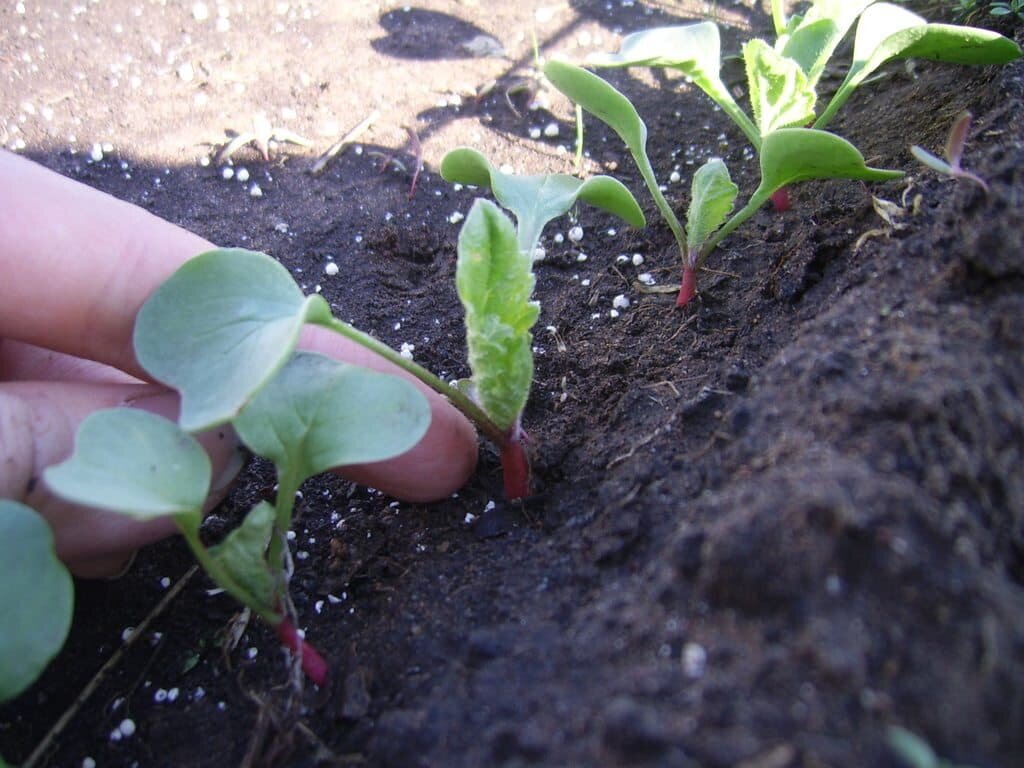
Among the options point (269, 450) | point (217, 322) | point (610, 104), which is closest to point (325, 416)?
point (269, 450)

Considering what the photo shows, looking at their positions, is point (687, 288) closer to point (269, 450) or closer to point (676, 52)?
point (676, 52)

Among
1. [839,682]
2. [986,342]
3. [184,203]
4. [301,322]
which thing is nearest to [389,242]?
[184,203]

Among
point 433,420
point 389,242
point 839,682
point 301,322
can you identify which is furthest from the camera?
point 389,242

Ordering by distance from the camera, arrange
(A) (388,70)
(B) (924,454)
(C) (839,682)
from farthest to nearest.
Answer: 1. (A) (388,70)
2. (B) (924,454)
3. (C) (839,682)

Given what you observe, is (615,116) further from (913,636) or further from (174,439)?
(913,636)

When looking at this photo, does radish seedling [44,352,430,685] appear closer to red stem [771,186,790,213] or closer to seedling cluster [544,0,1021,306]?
seedling cluster [544,0,1021,306]

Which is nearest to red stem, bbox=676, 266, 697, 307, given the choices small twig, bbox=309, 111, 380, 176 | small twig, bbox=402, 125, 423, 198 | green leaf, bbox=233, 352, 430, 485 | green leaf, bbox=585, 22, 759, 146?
green leaf, bbox=585, 22, 759, 146
